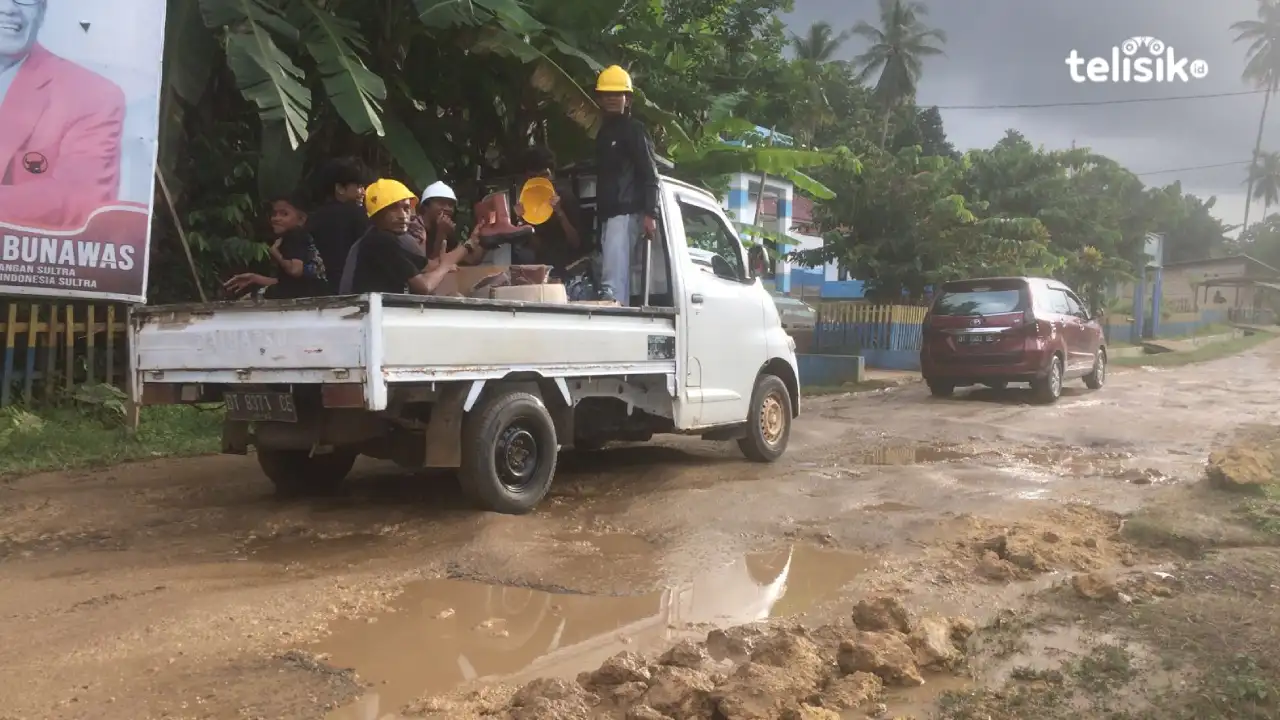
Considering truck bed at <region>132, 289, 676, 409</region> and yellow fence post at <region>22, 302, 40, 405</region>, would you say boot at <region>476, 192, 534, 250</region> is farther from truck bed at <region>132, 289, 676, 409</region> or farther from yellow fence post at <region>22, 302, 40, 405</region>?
yellow fence post at <region>22, 302, 40, 405</region>

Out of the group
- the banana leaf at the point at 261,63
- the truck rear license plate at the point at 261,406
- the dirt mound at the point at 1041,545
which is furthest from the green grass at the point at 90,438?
the dirt mound at the point at 1041,545

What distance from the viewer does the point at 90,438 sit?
759cm

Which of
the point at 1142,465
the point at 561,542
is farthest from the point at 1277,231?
the point at 561,542

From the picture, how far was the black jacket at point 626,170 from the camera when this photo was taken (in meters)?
6.48

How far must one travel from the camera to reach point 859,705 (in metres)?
3.13

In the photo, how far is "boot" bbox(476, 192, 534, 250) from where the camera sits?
20.0ft

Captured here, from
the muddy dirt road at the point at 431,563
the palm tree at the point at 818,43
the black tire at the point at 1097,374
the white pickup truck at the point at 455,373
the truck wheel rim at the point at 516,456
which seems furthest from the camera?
the palm tree at the point at 818,43

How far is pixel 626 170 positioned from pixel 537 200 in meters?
0.69

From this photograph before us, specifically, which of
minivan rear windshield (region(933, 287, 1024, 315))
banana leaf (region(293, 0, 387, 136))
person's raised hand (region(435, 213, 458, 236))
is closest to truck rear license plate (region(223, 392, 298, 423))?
person's raised hand (region(435, 213, 458, 236))

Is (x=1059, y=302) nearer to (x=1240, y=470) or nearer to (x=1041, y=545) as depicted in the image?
(x=1240, y=470)

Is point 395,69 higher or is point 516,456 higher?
point 395,69

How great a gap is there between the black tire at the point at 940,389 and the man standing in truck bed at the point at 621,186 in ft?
26.6

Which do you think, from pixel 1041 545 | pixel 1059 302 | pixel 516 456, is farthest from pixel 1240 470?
pixel 1059 302

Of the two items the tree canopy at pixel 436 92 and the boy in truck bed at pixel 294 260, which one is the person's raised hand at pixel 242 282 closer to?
the boy in truck bed at pixel 294 260
